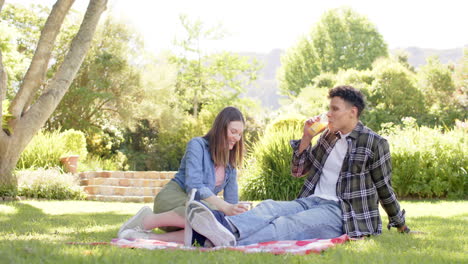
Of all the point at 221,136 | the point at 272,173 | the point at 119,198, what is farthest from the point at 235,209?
the point at 119,198

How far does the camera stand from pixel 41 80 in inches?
316

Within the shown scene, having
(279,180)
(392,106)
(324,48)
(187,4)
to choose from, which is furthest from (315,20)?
(279,180)

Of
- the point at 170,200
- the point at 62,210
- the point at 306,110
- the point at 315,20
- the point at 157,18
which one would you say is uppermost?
the point at 315,20

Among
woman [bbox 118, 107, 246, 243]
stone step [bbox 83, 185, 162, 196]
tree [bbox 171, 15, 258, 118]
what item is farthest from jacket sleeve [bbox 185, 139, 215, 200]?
tree [bbox 171, 15, 258, 118]

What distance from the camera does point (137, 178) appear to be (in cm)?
1152

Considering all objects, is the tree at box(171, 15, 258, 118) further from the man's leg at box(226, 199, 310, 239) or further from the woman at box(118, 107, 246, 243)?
the man's leg at box(226, 199, 310, 239)

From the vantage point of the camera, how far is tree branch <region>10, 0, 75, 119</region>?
7719mm

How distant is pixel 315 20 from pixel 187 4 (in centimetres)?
1423

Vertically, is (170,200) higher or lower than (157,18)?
lower

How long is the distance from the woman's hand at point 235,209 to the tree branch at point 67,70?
17.5 ft

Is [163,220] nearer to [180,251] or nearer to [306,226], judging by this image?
[180,251]

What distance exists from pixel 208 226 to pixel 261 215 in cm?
47

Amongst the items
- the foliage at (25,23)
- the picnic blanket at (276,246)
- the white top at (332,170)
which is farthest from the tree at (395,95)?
the picnic blanket at (276,246)

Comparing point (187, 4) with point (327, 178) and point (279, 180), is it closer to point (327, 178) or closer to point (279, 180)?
A: point (279, 180)
